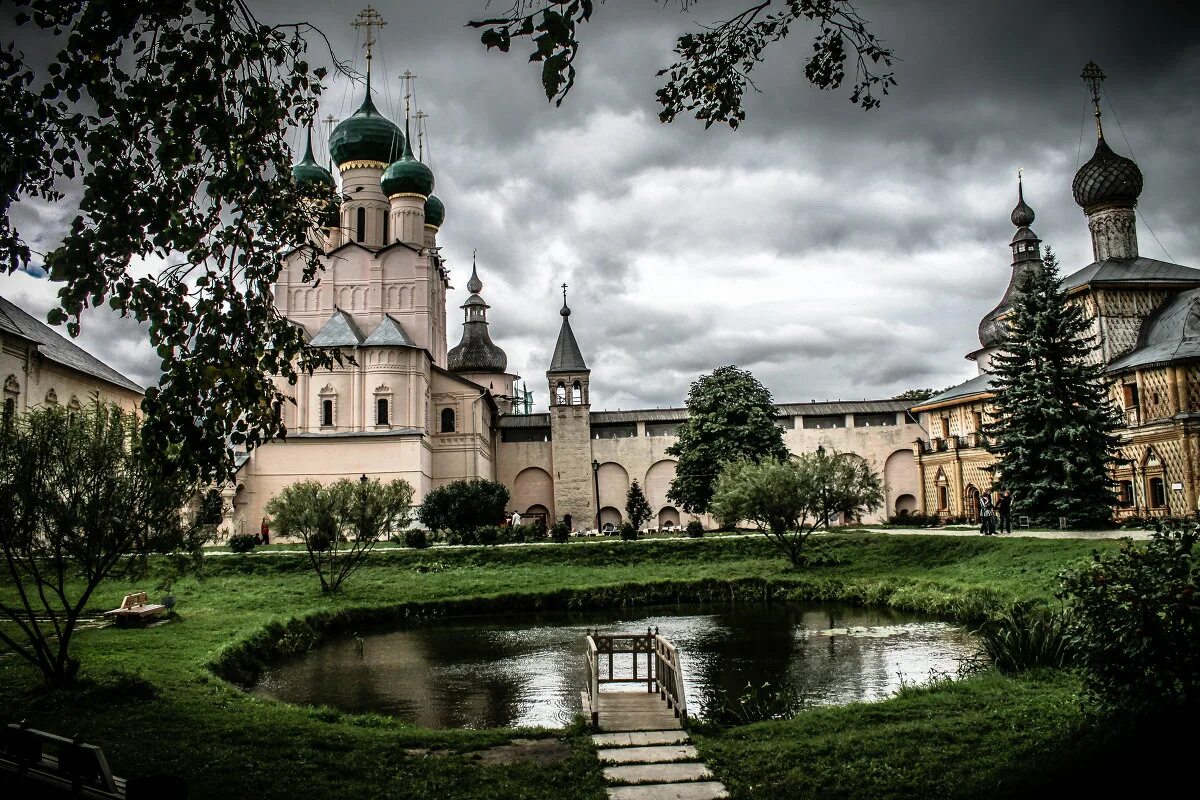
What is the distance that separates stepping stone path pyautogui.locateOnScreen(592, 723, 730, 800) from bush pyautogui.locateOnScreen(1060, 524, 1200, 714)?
8.73ft

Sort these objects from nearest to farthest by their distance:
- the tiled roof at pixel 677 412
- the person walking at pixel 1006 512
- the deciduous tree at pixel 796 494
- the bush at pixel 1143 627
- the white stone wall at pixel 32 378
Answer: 1. the bush at pixel 1143 627
2. the white stone wall at pixel 32 378
3. the person walking at pixel 1006 512
4. the deciduous tree at pixel 796 494
5. the tiled roof at pixel 677 412

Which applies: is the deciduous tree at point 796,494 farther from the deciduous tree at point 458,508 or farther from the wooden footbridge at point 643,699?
the wooden footbridge at point 643,699

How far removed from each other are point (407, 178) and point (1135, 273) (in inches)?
1099

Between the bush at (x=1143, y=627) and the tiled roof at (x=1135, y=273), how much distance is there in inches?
997

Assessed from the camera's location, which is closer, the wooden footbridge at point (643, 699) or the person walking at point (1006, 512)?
the wooden footbridge at point (643, 699)

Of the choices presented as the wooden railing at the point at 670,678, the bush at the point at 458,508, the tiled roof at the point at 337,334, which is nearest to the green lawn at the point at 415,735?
the wooden railing at the point at 670,678

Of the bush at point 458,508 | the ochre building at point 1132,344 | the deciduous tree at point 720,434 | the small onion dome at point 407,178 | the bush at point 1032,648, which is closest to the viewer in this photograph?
the bush at point 1032,648

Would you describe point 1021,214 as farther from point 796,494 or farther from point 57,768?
point 57,768

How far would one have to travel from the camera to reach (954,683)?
359 inches

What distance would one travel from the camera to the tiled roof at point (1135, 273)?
28.1 metres

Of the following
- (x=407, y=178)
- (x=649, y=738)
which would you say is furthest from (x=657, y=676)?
(x=407, y=178)

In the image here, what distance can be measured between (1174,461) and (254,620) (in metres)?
23.7

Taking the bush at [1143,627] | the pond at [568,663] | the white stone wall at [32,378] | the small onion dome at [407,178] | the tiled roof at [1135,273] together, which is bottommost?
the pond at [568,663]

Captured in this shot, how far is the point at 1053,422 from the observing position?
21.6m
